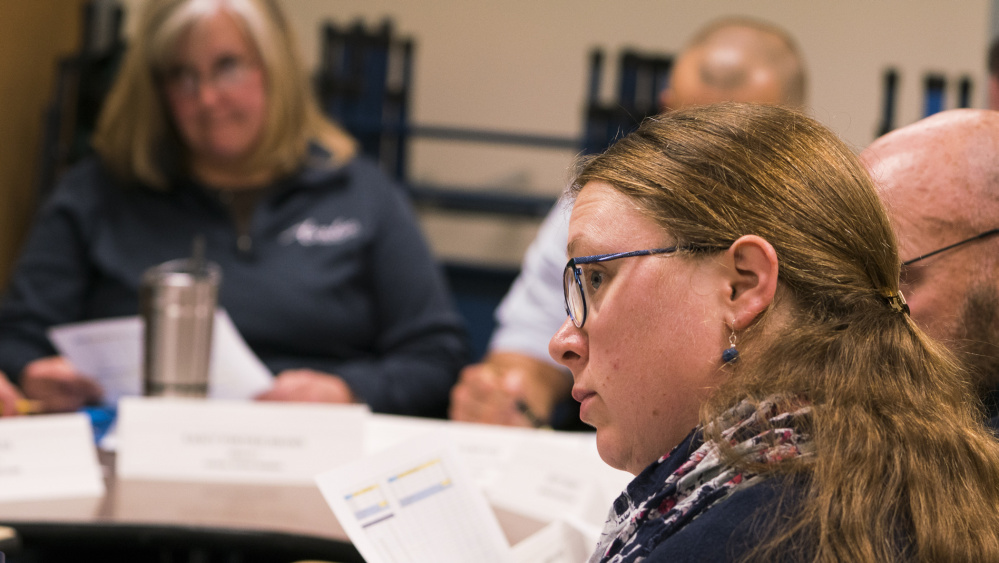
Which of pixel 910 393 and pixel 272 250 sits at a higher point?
pixel 910 393

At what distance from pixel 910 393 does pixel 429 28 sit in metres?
3.83

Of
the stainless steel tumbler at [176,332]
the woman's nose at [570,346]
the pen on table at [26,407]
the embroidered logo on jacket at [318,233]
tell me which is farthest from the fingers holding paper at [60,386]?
the woman's nose at [570,346]

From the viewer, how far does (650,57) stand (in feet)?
12.6

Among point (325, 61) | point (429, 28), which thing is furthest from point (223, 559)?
point (429, 28)

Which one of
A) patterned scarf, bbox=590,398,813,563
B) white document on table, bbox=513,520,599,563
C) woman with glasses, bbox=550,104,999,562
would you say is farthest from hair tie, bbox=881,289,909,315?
white document on table, bbox=513,520,599,563

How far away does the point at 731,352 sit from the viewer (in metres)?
0.62

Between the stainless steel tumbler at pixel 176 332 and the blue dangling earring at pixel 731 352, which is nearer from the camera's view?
the blue dangling earring at pixel 731 352

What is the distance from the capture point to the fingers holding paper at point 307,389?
4.89 ft

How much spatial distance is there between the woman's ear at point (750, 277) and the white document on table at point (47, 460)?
0.83 meters

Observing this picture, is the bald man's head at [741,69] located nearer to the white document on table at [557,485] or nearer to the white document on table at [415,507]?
the white document on table at [557,485]

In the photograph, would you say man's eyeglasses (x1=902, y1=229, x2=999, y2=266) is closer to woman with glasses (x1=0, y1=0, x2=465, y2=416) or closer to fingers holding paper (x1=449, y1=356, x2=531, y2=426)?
fingers holding paper (x1=449, y1=356, x2=531, y2=426)

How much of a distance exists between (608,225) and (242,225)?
1333 mm

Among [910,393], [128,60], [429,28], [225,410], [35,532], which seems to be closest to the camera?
[910,393]

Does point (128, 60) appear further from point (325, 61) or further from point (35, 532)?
point (325, 61)
